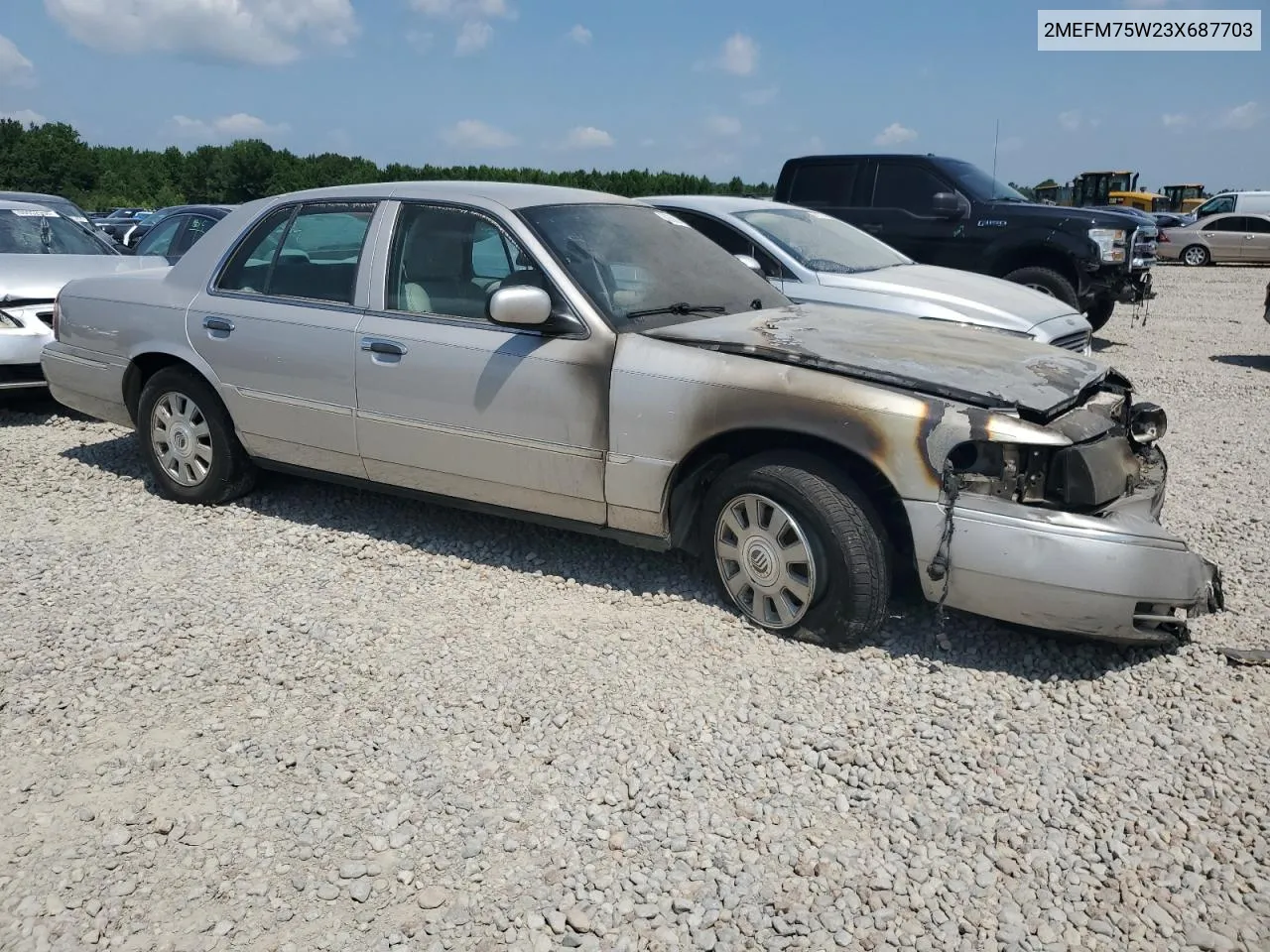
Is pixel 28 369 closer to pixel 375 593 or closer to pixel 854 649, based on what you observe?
pixel 375 593

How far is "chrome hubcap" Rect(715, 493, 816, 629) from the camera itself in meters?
4.07

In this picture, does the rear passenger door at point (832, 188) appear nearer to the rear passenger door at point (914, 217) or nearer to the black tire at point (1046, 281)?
the rear passenger door at point (914, 217)

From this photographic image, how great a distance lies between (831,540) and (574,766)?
125 centimetres

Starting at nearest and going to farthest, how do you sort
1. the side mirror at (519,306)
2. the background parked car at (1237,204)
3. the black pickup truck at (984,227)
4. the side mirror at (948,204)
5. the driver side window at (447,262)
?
the side mirror at (519,306) < the driver side window at (447,262) < the side mirror at (948,204) < the black pickup truck at (984,227) < the background parked car at (1237,204)

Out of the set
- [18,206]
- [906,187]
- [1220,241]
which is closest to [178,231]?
[18,206]

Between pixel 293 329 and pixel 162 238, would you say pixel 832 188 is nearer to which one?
pixel 162 238

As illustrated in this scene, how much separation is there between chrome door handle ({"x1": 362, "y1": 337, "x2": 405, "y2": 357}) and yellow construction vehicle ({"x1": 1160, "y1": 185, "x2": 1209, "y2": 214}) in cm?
4732

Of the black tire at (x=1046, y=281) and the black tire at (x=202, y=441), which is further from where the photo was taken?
the black tire at (x=1046, y=281)

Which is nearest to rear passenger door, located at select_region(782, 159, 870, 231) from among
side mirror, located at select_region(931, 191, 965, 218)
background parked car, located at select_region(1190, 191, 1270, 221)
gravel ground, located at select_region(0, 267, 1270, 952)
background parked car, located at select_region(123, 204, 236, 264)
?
side mirror, located at select_region(931, 191, 965, 218)

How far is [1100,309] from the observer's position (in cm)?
1200

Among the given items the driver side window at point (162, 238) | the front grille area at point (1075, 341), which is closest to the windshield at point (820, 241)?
the front grille area at point (1075, 341)

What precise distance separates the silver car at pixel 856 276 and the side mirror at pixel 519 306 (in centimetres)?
368

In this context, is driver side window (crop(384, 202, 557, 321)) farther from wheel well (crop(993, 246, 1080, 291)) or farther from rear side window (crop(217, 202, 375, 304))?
wheel well (crop(993, 246, 1080, 291))

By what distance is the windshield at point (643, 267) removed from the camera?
463 centimetres
